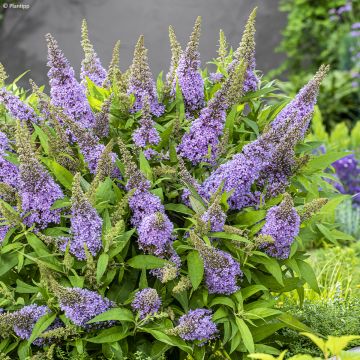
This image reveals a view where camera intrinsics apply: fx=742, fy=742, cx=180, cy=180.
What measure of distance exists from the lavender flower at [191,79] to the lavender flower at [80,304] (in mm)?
1028

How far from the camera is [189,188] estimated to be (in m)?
3.01

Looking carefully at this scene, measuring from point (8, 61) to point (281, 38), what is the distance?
13.8ft

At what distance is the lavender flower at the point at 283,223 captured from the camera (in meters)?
2.87

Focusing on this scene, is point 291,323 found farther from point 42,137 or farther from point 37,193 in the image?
point 42,137

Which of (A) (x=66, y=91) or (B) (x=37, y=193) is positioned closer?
(B) (x=37, y=193)

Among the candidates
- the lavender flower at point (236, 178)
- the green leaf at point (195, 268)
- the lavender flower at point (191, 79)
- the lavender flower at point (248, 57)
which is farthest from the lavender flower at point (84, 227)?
the lavender flower at point (248, 57)

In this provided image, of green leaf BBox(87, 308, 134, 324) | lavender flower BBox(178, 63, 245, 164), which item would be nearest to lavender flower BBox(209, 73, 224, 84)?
lavender flower BBox(178, 63, 245, 164)

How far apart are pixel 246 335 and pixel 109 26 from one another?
7.60 m

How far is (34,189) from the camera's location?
9.50ft

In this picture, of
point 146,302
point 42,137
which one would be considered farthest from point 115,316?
point 42,137

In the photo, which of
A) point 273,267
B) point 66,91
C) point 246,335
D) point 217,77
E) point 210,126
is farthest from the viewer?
point 217,77

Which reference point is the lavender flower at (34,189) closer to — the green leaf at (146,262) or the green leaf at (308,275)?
the green leaf at (146,262)

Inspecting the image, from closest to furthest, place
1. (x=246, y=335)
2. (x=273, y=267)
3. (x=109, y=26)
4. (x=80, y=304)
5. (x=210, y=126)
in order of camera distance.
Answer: (x=80, y=304), (x=246, y=335), (x=273, y=267), (x=210, y=126), (x=109, y=26)

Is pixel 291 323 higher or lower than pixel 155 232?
lower
